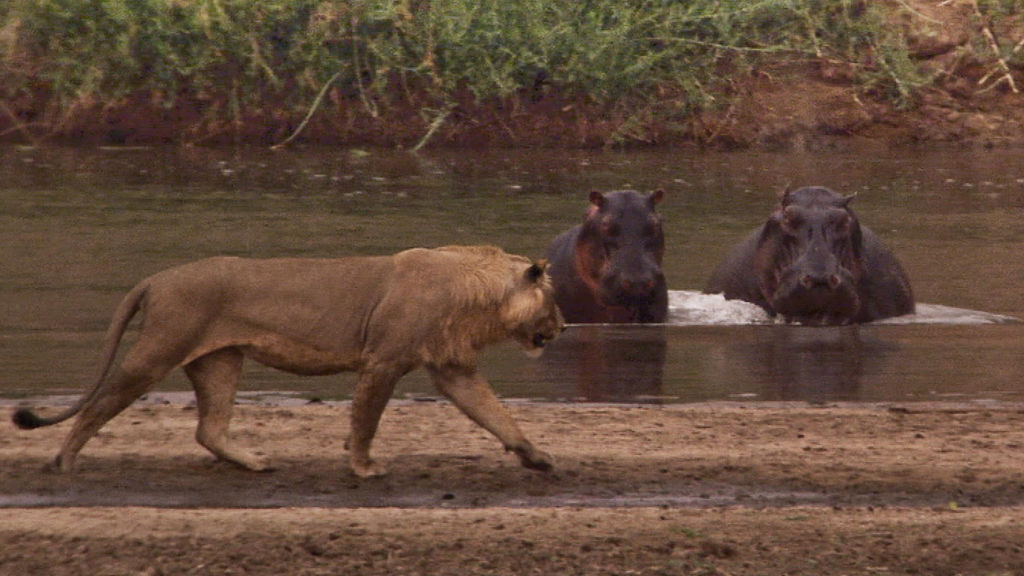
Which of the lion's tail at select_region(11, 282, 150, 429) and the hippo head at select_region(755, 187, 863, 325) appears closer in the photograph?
the lion's tail at select_region(11, 282, 150, 429)

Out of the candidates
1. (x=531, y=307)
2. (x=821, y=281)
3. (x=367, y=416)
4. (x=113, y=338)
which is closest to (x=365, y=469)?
(x=367, y=416)

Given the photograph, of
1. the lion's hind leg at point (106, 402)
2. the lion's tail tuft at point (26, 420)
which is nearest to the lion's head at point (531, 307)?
the lion's hind leg at point (106, 402)

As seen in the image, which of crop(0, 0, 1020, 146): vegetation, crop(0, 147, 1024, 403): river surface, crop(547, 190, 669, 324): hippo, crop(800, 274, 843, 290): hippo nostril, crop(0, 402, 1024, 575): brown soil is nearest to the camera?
crop(0, 402, 1024, 575): brown soil

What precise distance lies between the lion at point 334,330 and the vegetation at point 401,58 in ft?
54.1

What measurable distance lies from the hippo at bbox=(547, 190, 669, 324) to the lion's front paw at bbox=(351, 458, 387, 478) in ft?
15.4

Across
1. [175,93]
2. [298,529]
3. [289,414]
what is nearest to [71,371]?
[289,414]

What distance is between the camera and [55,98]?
983 inches

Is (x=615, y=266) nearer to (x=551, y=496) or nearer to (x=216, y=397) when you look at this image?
(x=216, y=397)

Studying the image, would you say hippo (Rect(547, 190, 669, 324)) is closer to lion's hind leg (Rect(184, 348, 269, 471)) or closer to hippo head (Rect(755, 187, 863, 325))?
hippo head (Rect(755, 187, 863, 325))

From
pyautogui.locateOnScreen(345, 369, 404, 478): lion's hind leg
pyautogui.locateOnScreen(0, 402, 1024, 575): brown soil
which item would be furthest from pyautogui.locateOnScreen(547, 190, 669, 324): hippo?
pyautogui.locateOnScreen(345, 369, 404, 478): lion's hind leg

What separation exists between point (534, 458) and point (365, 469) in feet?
1.84

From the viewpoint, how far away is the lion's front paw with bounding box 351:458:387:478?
22.3ft

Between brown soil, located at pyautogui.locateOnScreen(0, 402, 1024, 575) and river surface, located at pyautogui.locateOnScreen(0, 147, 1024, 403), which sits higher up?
brown soil, located at pyautogui.locateOnScreen(0, 402, 1024, 575)

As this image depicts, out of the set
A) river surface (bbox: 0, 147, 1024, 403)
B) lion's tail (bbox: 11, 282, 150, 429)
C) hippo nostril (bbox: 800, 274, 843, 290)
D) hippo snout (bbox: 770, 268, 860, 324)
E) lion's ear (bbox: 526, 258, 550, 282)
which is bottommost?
river surface (bbox: 0, 147, 1024, 403)
